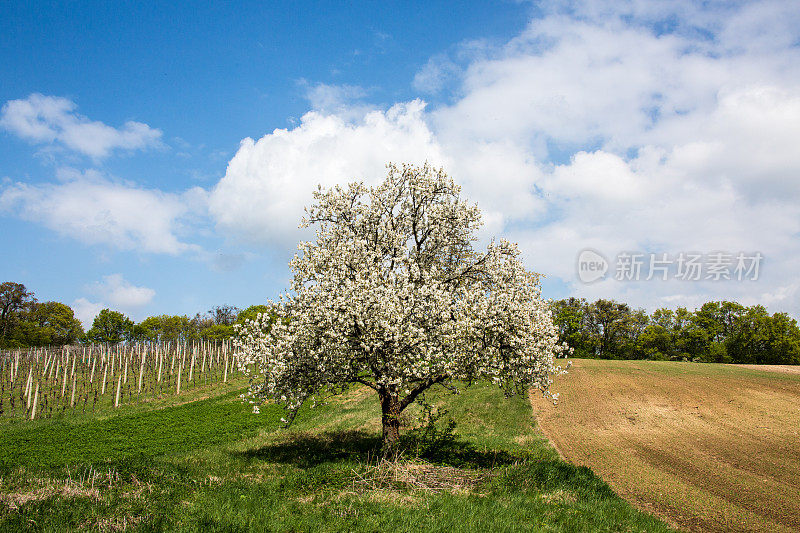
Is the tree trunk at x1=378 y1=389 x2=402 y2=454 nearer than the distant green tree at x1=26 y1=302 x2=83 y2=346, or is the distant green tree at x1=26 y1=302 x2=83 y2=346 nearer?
the tree trunk at x1=378 y1=389 x2=402 y2=454

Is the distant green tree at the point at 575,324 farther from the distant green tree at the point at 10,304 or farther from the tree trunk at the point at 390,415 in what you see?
the distant green tree at the point at 10,304

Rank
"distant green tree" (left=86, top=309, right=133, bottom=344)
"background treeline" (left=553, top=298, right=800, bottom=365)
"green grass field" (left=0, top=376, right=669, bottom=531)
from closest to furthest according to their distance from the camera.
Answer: "green grass field" (left=0, top=376, right=669, bottom=531)
"background treeline" (left=553, top=298, right=800, bottom=365)
"distant green tree" (left=86, top=309, right=133, bottom=344)

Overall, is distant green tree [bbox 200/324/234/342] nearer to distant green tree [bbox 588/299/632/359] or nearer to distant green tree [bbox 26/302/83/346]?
distant green tree [bbox 26/302/83/346]

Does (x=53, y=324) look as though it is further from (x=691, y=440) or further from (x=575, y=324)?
(x=691, y=440)

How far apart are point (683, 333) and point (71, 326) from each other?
148796 mm

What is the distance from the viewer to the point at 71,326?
376 feet

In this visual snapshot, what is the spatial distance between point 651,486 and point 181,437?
29.8m

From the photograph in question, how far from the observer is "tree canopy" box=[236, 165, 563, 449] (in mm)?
17094

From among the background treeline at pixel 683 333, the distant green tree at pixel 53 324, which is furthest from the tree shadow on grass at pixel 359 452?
the distant green tree at pixel 53 324

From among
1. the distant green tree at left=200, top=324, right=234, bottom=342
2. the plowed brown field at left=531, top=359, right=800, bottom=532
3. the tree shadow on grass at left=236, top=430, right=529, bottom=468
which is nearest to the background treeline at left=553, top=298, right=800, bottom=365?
the plowed brown field at left=531, top=359, right=800, bottom=532

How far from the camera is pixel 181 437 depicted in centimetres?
3117

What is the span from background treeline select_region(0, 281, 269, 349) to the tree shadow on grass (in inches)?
2986

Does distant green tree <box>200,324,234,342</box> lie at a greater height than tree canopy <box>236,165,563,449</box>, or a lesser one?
lesser

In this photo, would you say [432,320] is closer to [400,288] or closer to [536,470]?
[400,288]
